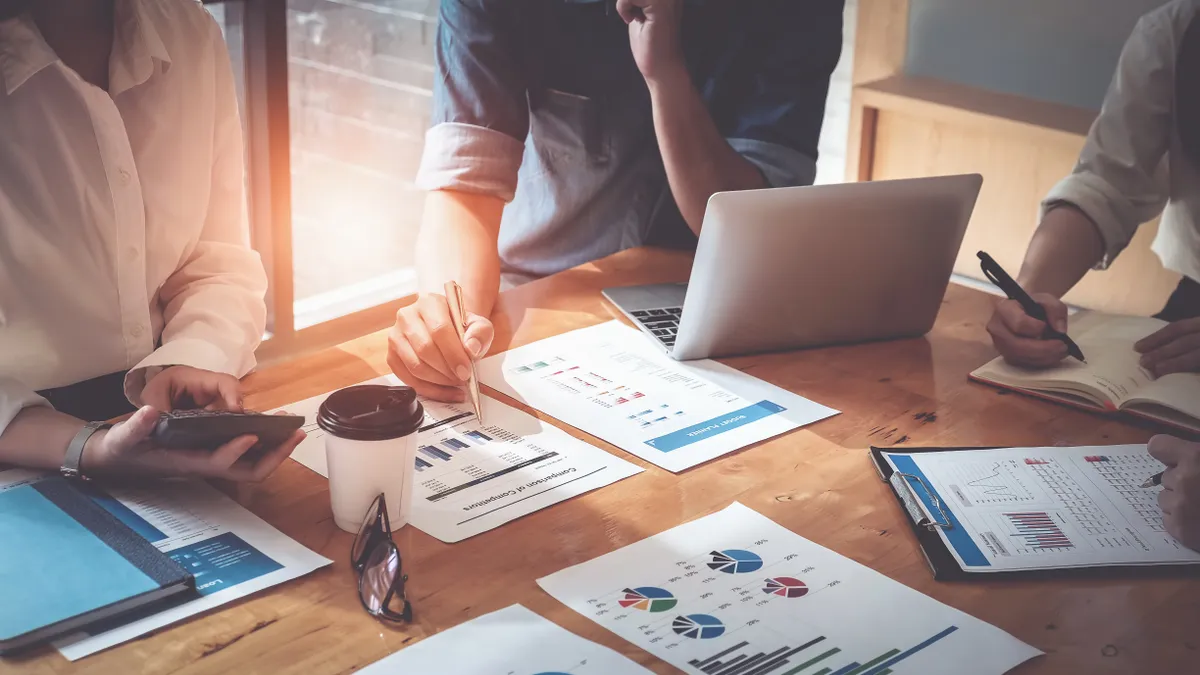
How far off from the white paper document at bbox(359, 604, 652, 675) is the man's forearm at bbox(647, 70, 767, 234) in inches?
35.7

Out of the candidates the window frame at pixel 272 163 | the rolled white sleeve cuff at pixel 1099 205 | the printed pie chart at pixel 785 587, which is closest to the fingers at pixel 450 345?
the printed pie chart at pixel 785 587

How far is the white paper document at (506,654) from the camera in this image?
0.85 metres

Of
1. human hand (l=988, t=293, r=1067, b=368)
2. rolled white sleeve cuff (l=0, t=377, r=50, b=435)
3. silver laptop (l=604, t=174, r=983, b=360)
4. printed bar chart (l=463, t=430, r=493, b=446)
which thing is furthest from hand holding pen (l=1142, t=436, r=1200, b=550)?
rolled white sleeve cuff (l=0, t=377, r=50, b=435)

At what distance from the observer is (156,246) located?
4.57 ft

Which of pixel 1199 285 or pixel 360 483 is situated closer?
pixel 360 483

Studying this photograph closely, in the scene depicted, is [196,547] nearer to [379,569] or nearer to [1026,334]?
[379,569]

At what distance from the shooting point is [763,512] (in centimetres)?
111

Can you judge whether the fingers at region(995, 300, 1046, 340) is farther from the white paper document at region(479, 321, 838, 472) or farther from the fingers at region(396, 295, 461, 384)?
the fingers at region(396, 295, 461, 384)

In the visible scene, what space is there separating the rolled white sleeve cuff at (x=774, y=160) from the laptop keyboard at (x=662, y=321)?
1.23 feet

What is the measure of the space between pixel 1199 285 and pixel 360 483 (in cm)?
157

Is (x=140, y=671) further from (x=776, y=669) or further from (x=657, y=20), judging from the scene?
(x=657, y=20)

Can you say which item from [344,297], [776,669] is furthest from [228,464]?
[344,297]

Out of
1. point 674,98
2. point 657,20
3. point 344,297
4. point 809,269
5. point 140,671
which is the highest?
point 657,20

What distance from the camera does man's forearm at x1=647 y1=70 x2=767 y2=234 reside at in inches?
67.2
